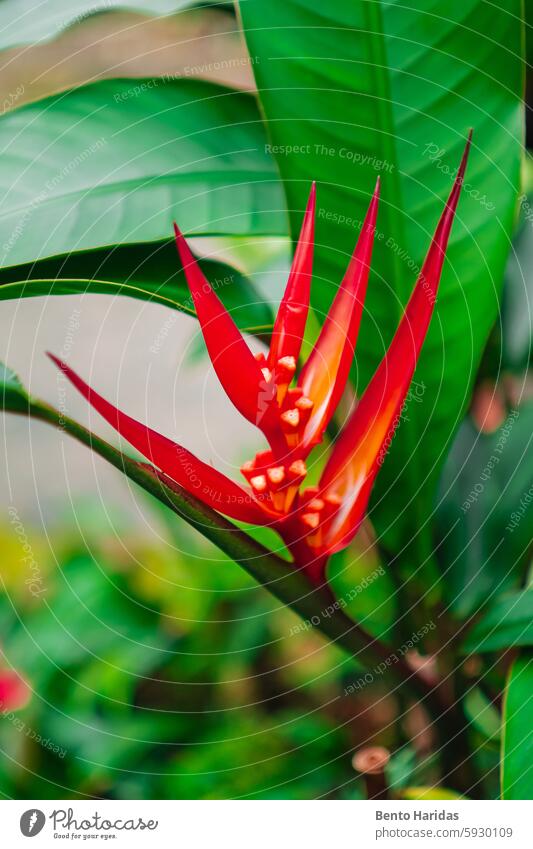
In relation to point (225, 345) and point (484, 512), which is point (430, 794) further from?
point (225, 345)

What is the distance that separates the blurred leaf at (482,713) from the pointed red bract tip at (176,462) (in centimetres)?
19

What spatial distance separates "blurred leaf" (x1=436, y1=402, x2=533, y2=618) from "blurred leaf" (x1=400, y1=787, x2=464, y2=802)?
103mm

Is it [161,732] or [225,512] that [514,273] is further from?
[161,732]

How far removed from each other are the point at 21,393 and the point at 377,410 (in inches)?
7.2

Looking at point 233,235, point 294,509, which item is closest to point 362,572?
point 294,509

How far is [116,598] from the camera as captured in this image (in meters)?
0.49

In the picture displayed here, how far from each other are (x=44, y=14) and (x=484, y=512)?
1.32 feet

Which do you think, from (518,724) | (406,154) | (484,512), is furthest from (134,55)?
(518,724)

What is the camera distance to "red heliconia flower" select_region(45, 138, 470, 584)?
0.38 metres

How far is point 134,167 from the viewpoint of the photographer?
1.57ft

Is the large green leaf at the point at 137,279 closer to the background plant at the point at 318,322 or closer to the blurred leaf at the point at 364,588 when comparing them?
the background plant at the point at 318,322

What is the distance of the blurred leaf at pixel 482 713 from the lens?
1.53ft

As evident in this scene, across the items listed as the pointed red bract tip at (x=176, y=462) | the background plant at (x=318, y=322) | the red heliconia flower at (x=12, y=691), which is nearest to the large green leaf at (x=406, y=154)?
the background plant at (x=318, y=322)
